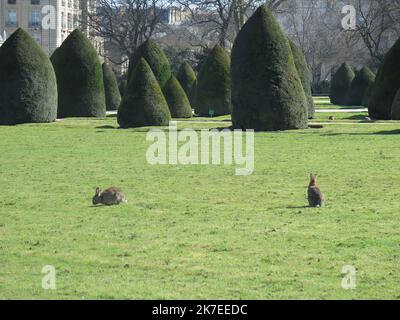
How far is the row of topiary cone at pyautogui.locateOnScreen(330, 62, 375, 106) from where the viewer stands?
5625cm

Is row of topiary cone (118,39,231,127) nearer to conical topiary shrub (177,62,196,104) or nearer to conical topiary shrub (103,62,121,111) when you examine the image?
conical topiary shrub (103,62,121,111)

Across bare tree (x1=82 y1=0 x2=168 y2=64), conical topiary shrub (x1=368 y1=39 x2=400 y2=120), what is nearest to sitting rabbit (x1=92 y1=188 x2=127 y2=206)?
conical topiary shrub (x1=368 y1=39 x2=400 y2=120)

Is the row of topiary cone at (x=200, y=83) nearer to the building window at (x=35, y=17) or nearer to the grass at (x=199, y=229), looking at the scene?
the grass at (x=199, y=229)

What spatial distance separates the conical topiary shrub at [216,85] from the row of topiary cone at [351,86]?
33.3 feet

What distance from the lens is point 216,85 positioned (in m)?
45.4

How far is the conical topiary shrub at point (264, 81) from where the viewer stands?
31625 mm

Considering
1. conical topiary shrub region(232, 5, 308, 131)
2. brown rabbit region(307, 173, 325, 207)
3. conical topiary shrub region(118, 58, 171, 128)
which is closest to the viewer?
brown rabbit region(307, 173, 325, 207)

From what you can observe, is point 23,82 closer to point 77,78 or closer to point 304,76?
point 77,78

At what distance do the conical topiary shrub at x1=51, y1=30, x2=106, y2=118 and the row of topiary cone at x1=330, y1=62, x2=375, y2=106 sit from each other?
53.5 feet

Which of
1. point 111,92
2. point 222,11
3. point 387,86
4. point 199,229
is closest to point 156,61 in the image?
point 111,92

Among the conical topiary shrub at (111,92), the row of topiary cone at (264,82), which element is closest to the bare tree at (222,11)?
the conical topiary shrub at (111,92)

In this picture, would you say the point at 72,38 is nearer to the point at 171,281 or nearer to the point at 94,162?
the point at 94,162

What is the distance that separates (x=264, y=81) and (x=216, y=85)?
1393cm
